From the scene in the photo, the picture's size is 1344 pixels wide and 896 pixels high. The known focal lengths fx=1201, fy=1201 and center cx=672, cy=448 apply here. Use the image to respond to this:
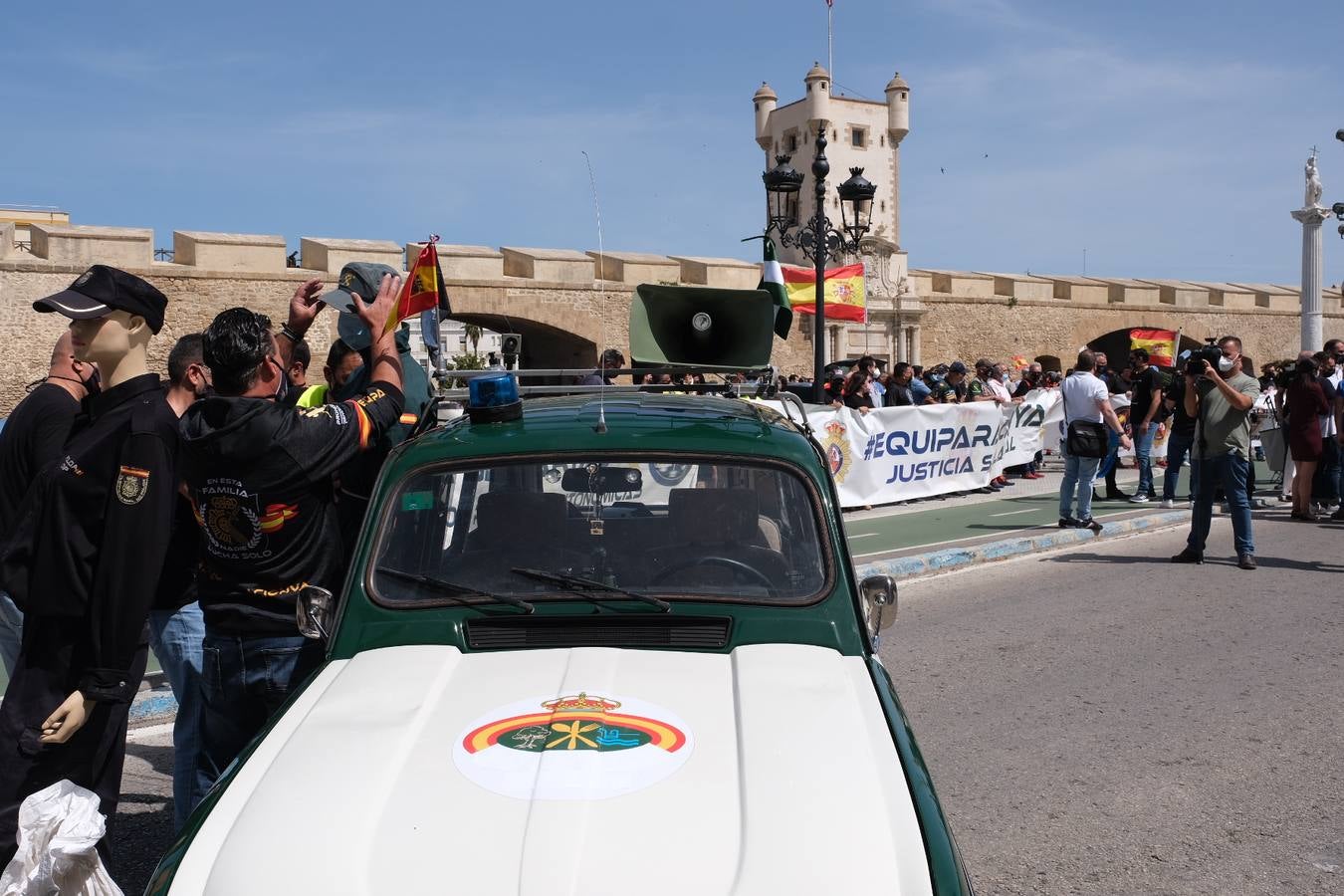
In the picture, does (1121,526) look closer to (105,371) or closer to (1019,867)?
(1019,867)

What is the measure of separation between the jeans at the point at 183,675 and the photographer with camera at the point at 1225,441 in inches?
329

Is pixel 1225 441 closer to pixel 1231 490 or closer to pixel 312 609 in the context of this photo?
pixel 1231 490

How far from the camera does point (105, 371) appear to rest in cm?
337

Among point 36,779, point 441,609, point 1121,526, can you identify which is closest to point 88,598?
point 36,779

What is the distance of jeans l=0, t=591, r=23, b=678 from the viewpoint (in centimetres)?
390

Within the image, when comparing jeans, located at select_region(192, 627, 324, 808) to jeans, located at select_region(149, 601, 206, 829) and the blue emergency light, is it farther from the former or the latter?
the blue emergency light

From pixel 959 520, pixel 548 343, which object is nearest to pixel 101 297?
pixel 959 520

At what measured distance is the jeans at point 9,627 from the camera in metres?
3.90

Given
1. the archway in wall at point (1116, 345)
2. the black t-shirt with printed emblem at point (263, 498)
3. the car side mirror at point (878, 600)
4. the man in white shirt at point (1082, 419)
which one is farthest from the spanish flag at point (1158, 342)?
the archway in wall at point (1116, 345)

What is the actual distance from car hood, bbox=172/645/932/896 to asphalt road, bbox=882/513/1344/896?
1640 millimetres

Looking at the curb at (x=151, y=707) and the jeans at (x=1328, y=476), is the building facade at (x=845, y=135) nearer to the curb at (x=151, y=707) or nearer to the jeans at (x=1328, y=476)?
the jeans at (x=1328, y=476)

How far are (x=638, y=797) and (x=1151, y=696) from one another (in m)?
4.61

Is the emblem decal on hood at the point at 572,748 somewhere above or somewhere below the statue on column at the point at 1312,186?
below

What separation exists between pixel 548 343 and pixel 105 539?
3838 cm
